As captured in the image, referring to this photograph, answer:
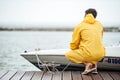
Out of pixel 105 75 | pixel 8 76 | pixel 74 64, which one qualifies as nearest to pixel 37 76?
pixel 8 76

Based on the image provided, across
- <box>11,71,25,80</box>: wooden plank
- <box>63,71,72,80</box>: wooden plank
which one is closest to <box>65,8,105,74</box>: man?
<box>63,71,72,80</box>: wooden plank

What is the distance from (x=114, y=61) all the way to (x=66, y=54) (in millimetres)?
927

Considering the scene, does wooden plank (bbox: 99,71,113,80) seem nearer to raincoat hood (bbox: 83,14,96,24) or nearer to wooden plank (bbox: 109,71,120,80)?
wooden plank (bbox: 109,71,120,80)

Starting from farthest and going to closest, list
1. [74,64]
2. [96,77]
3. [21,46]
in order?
[21,46], [74,64], [96,77]

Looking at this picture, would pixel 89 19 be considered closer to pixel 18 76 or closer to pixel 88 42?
pixel 88 42

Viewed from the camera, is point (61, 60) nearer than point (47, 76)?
No

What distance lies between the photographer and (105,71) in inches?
242

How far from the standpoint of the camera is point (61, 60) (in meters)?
6.21

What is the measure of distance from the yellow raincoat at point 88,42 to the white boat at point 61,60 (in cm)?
37

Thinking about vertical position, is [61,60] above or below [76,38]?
below

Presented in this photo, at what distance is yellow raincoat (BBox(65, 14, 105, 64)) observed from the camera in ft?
18.4

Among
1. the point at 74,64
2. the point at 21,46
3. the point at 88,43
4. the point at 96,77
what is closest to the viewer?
the point at 96,77

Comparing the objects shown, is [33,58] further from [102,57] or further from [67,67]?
[102,57]

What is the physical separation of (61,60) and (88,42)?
0.83 metres
